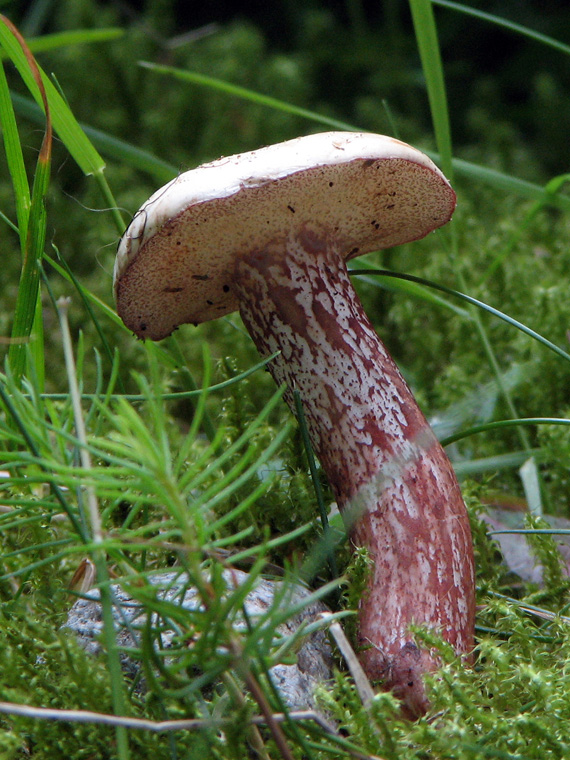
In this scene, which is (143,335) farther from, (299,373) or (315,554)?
(315,554)

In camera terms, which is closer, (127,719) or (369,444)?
(127,719)

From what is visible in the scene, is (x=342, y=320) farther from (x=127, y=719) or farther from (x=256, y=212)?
Result: (x=127, y=719)

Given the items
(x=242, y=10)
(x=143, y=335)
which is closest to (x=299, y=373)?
(x=143, y=335)

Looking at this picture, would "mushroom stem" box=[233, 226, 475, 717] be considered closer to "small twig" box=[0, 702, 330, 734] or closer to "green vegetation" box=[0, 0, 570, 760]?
"green vegetation" box=[0, 0, 570, 760]

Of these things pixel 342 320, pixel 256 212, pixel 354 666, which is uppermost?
pixel 256 212

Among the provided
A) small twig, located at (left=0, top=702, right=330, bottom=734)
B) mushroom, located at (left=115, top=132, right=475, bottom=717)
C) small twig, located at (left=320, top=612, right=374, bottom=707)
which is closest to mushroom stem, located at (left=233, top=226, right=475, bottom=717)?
mushroom, located at (left=115, top=132, right=475, bottom=717)

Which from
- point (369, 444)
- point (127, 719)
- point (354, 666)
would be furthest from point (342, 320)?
point (127, 719)
